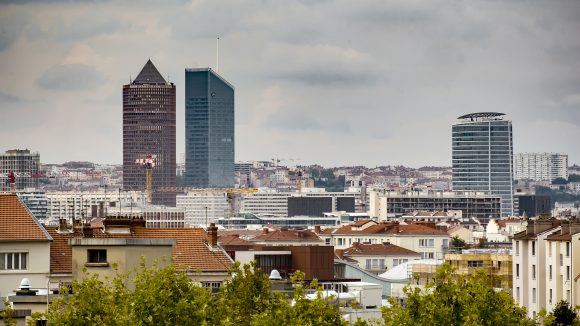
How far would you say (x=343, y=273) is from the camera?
9531cm

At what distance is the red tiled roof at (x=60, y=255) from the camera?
4794cm

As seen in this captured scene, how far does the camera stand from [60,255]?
4888 centimetres

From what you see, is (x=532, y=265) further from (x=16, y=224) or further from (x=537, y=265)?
(x=16, y=224)

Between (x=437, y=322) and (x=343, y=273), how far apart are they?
59.4m

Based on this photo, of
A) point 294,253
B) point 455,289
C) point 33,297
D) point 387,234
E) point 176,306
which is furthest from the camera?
point 387,234

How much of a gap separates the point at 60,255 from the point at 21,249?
158cm

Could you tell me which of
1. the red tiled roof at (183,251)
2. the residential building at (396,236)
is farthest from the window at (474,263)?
the residential building at (396,236)

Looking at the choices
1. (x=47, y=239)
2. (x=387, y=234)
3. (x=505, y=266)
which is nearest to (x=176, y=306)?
(x=47, y=239)

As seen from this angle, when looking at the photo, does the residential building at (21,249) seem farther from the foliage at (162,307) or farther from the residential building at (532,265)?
the residential building at (532,265)

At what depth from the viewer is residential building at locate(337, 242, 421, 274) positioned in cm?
14175

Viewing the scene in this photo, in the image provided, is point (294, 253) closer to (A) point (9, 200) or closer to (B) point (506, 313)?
(A) point (9, 200)

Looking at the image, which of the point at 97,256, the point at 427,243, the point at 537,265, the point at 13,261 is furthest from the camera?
the point at 427,243

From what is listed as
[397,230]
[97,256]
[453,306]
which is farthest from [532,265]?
[397,230]

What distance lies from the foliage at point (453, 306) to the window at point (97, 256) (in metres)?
6.73
